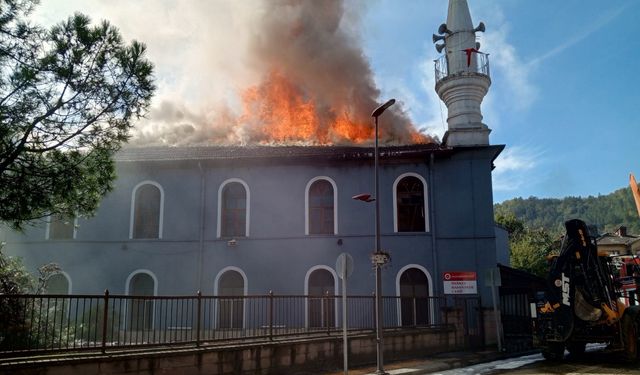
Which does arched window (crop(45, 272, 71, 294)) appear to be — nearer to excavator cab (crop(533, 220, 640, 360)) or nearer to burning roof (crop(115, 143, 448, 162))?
burning roof (crop(115, 143, 448, 162))

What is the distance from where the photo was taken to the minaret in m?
21.0

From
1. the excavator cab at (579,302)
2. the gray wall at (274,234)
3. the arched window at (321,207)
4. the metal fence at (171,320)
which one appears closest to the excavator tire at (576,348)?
the excavator cab at (579,302)

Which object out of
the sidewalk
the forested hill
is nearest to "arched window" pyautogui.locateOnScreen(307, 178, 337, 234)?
the sidewalk

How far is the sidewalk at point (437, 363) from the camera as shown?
12672 mm

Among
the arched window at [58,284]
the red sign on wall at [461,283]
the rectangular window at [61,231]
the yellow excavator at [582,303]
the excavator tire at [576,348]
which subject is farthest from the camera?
the rectangular window at [61,231]

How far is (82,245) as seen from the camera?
2072cm

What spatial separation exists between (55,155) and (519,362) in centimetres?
1273

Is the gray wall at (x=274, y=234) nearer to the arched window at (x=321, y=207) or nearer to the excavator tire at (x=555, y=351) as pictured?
the arched window at (x=321, y=207)

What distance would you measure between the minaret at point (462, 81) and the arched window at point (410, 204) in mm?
2388

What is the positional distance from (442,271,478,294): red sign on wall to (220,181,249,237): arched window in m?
8.15

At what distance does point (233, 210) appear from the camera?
827 inches

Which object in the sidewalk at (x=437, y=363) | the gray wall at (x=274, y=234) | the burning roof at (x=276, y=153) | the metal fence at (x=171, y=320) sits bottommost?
the sidewalk at (x=437, y=363)

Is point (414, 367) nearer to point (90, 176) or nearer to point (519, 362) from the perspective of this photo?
point (519, 362)

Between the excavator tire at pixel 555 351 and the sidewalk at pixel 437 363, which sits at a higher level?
the excavator tire at pixel 555 351
